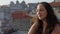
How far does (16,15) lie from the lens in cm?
182

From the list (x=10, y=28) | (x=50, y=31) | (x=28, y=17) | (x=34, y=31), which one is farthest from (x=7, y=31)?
(x=50, y=31)

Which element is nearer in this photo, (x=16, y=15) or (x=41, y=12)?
(x=41, y=12)

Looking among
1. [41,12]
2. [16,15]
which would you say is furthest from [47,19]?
[16,15]

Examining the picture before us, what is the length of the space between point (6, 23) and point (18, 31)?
19 cm

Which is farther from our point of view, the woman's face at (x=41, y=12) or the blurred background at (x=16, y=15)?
the blurred background at (x=16, y=15)

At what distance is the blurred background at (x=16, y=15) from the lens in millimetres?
1794

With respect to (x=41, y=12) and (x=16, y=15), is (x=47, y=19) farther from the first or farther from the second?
(x=16, y=15)

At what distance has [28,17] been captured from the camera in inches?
70.6

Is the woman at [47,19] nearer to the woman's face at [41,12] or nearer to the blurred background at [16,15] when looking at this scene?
the woman's face at [41,12]

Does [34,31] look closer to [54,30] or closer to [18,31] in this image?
[54,30]

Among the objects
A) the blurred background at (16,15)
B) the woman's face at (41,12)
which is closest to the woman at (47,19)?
the woman's face at (41,12)

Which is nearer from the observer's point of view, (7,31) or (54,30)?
(54,30)

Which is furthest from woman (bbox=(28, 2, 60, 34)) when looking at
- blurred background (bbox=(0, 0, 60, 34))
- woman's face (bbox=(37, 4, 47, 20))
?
blurred background (bbox=(0, 0, 60, 34))

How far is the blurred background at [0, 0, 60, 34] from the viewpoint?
1794 mm
